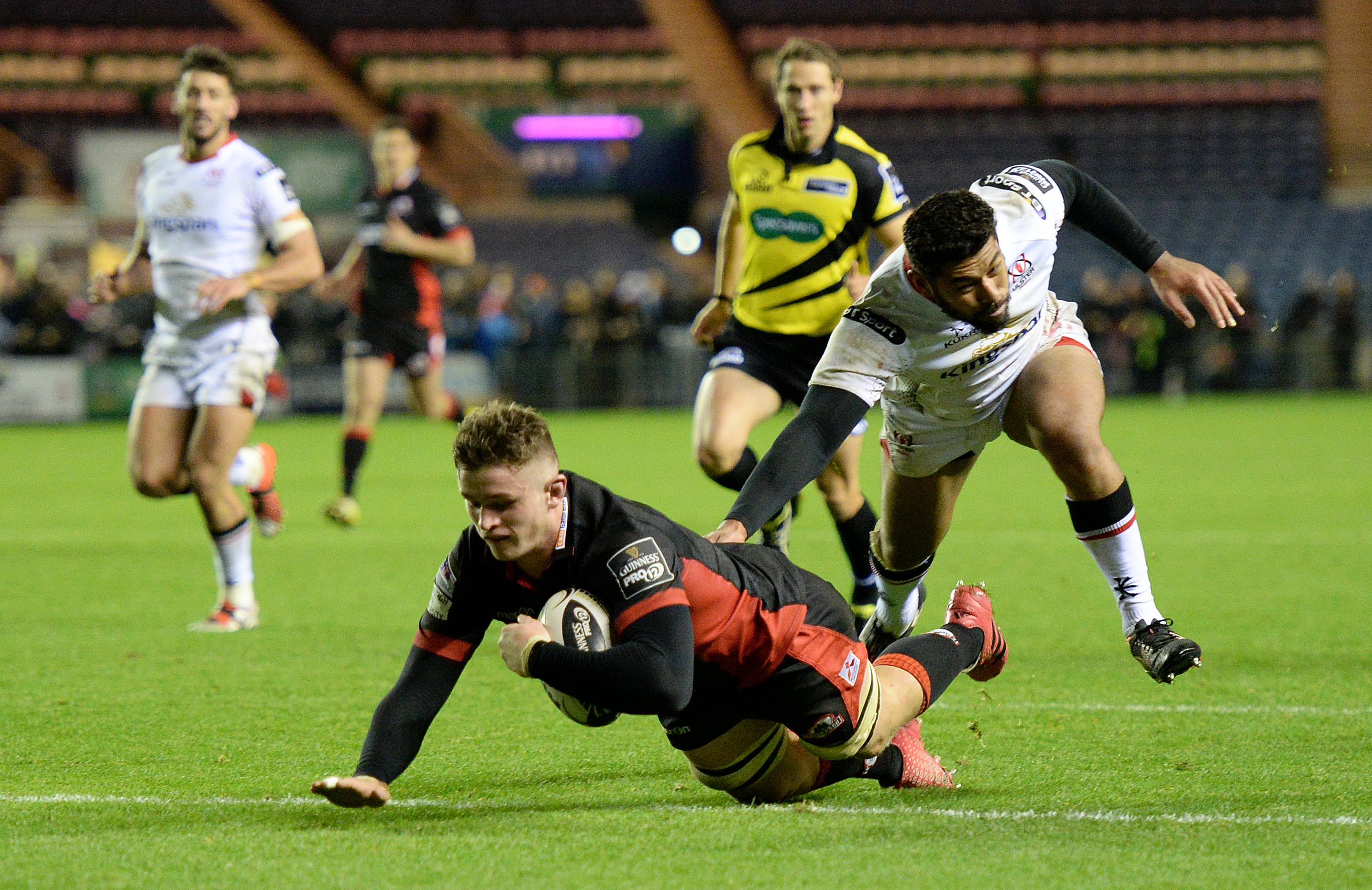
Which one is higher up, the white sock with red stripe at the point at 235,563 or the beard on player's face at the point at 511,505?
the beard on player's face at the point at 511,505

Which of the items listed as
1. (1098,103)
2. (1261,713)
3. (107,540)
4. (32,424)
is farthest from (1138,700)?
(1098,103)

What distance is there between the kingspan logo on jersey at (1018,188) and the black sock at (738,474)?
1.84 m

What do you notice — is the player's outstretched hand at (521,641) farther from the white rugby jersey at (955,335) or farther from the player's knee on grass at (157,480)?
the player's knee on grass at (157,480)

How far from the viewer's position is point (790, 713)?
11.7ft

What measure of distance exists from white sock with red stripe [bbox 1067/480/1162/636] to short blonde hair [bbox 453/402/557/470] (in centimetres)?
194

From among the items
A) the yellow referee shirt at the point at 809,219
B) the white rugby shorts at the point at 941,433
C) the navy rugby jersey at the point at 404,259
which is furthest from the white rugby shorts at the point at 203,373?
the navy rugby jersey at the point at 404,259

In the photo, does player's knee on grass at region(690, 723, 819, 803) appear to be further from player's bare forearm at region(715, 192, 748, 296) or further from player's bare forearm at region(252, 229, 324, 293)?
player's bare forearm at region(252, 229, 324, 293)

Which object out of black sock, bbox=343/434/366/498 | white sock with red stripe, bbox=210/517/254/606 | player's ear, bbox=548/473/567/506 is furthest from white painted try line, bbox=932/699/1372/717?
black sock, bbox=343/434/366/498

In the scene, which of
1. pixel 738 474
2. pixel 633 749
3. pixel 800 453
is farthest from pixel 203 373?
pixel 800 453

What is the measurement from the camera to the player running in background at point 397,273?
10.1 metres

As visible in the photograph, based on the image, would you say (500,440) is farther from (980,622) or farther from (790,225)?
(790,225)

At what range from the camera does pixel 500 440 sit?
10.3ft

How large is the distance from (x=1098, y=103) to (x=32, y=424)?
22.0 m

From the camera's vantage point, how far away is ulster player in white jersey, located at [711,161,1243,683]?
3797 millimetres
